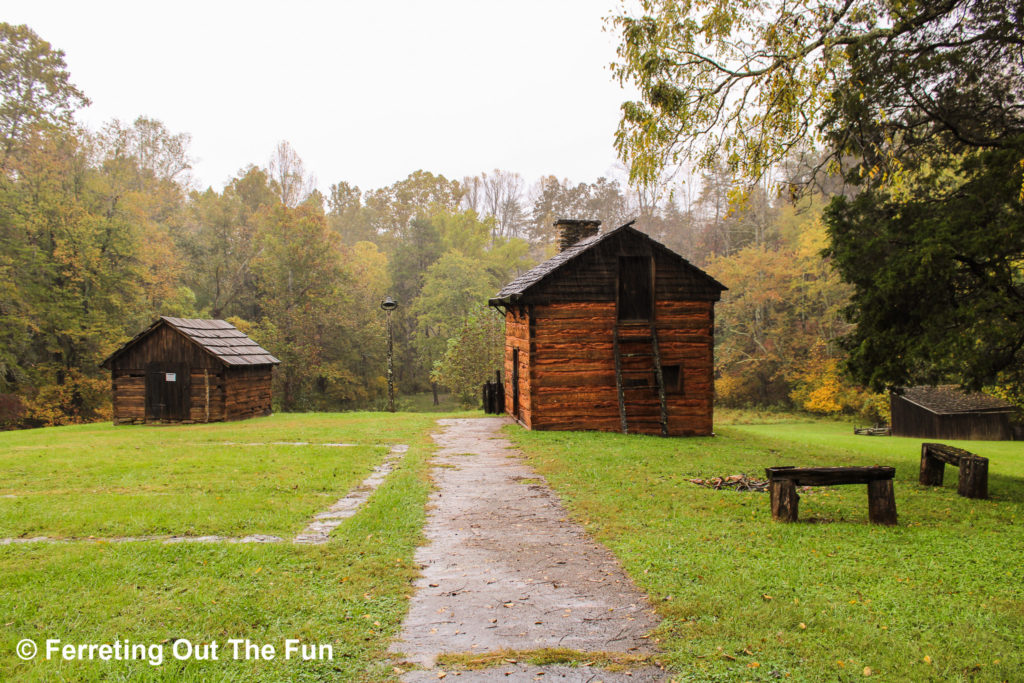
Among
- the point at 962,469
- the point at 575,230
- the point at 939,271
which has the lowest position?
the point at 962,469

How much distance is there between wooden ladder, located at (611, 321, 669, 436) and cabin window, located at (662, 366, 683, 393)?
1.30 feet

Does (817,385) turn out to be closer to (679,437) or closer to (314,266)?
→ (679,437)

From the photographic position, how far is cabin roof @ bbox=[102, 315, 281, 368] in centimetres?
2561

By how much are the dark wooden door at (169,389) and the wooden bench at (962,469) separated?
80.8 ft

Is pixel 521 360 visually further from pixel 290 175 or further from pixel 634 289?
pixel 290 175

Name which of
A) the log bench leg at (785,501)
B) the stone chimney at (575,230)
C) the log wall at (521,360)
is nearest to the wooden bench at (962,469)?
the log bench leg at (785,501)

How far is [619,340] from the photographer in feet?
64.8

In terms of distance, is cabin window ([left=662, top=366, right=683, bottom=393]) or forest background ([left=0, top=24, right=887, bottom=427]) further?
forest background ([left=0, top=24, right=887, bottom=427])

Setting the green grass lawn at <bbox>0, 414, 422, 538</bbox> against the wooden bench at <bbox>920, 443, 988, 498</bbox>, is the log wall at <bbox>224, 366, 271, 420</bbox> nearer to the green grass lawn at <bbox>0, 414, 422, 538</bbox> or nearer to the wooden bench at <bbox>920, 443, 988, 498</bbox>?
the green grass lawn at <bbox>0, 414, 422, 538</bbox>

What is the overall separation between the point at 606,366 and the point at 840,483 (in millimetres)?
11394

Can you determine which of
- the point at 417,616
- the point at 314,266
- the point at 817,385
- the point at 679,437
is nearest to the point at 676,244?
the point at 817,385

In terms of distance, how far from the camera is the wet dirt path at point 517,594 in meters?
4.83

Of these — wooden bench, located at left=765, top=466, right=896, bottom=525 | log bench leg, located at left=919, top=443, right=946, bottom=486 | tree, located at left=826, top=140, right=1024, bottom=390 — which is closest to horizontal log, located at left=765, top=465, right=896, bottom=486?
wooden bench, located at left=765, top=466, right=896, bottom=525

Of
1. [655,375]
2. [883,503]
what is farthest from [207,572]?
[655,375]
